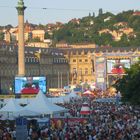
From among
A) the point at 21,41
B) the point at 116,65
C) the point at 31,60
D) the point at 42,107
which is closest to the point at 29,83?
the point at 21,41

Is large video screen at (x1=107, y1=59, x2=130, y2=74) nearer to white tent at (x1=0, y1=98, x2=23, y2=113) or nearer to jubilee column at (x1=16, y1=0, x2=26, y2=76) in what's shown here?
jubilee column at (x1=16, y1=0, x2=26, y2=76)

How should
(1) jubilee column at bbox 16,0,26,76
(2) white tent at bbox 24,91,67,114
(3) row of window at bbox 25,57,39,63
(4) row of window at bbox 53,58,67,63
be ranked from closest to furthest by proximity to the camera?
(2) white tent at bbox 24,91,67,114 < (1) jubilee column at bbox 16,0,26,76 < (3) row of window at bbox 25,57,39,63 < (4) row of window at bbox 53,58,67,63

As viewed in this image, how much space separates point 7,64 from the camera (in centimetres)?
12712

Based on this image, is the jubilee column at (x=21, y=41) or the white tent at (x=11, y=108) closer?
the white tent at (x=11, y=108)

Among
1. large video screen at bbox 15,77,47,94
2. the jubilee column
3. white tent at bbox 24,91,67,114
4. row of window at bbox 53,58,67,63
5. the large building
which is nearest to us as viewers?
white tent at bbox 24,91,67,114

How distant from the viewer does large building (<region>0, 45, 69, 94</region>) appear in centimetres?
12562

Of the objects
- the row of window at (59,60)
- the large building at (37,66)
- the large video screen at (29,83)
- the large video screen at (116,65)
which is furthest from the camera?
the row of window at (59,60)

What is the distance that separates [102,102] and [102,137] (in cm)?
3379

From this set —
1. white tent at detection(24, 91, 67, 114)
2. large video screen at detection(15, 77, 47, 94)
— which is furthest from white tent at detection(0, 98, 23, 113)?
large video screen at detection(15, 77, 47, 94)

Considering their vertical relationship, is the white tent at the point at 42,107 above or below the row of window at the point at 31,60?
below

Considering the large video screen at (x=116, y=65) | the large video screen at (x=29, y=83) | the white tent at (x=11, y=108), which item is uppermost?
the large video screen at (x=116, y=65)

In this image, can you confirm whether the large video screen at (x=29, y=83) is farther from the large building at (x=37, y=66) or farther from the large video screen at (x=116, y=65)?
the large building at (x=37, y=66)

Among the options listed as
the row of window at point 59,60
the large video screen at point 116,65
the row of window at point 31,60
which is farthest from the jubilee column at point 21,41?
the row of window at point 59,60

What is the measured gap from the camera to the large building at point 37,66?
12562cm
